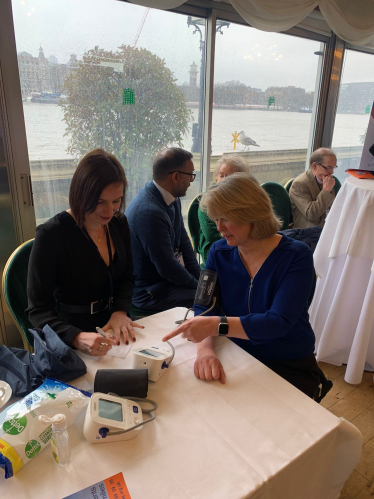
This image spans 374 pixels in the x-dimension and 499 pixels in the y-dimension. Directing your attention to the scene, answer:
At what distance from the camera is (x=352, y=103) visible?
429 cm

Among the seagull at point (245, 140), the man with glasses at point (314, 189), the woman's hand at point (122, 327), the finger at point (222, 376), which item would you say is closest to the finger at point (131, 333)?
the woman's hand at point (122, 327)

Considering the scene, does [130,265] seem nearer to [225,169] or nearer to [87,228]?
[87,228]

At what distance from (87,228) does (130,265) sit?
11.6 inches

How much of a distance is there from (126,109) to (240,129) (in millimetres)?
1200

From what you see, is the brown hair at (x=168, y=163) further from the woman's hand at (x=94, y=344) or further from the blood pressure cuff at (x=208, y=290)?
the woman's hand at (x=94, y=344)

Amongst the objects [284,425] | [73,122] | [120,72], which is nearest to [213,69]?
[120,72]

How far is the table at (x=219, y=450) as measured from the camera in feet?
2.35

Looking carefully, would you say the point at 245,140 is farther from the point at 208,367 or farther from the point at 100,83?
the point at 208,367

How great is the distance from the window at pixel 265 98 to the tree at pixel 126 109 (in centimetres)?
48

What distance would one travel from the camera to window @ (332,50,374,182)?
4.14m

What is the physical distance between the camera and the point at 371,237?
1.90 metres

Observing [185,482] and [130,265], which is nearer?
[185,482]

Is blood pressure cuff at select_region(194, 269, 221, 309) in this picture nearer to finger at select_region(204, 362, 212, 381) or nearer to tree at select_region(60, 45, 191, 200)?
finger at select_region(204, 362, 212, 381)

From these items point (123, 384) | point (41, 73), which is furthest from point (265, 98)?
point (123, 384)
